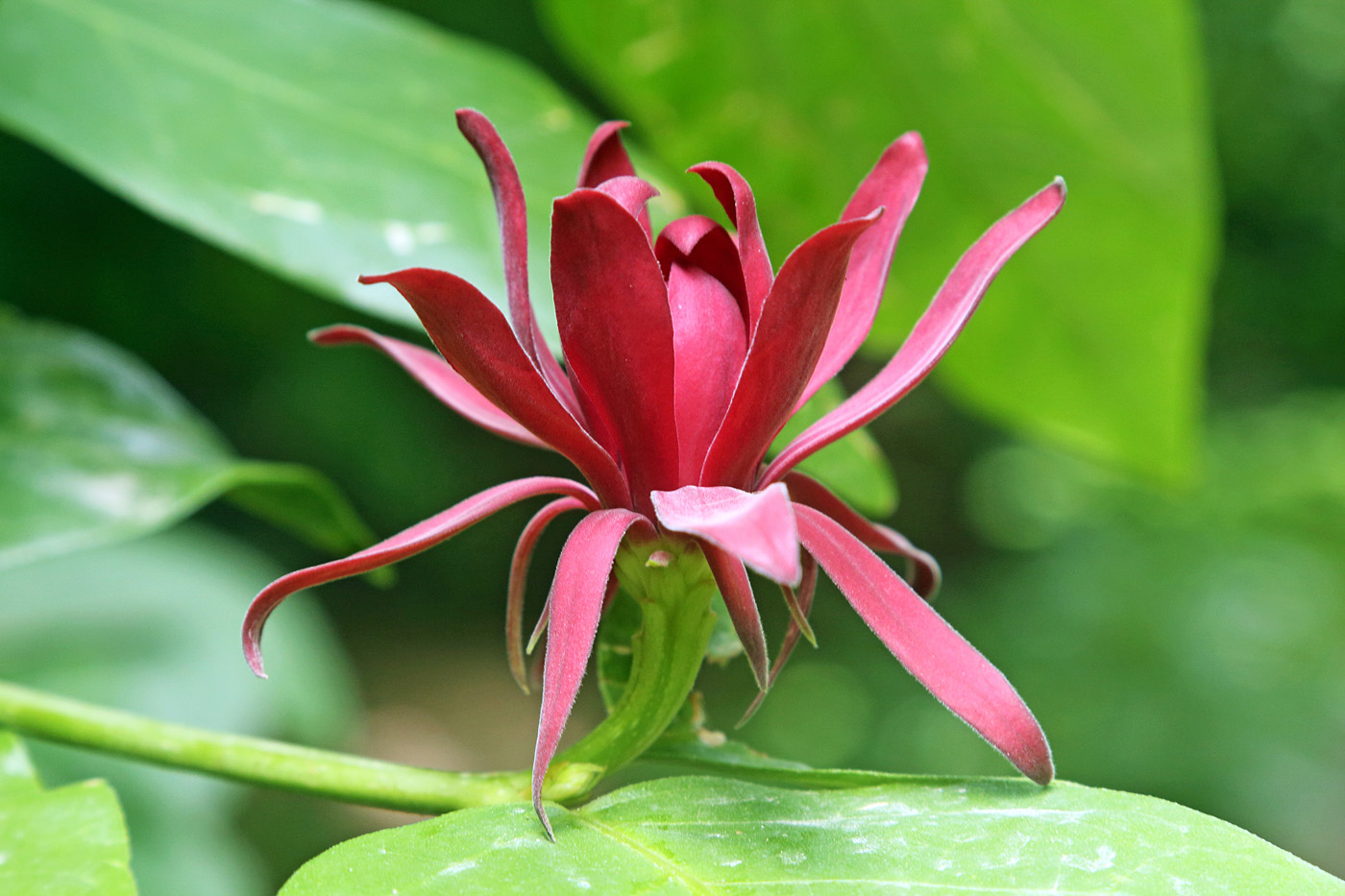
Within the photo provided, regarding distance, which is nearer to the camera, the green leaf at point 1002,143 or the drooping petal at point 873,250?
the drooping petal at point 873,250

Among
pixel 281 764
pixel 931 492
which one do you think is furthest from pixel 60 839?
pixel 931 492

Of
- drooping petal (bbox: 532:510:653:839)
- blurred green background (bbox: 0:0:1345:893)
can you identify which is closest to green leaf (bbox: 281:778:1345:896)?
drooping petal (bbox: 532:510:653:839)

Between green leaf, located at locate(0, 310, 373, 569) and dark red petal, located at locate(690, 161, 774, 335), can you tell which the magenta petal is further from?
green leaf, located at locate(0, 310, 373, 569)

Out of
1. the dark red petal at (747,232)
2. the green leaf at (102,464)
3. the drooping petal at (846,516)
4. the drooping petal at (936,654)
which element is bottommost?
the green leaf at (102,464)

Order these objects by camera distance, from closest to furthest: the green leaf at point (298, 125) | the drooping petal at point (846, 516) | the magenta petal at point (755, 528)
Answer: the magenta petal at point (755, 528) < the drooping petal at point (846, 516) < the green leaf at point (298, 125)

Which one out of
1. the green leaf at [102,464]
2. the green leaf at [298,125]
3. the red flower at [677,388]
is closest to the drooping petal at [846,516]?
the red flower at [677,388]

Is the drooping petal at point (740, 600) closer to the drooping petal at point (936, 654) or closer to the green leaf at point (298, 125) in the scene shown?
the drooping petal at point (936, 654)

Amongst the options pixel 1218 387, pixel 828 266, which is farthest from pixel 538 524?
pixel 1218 387
